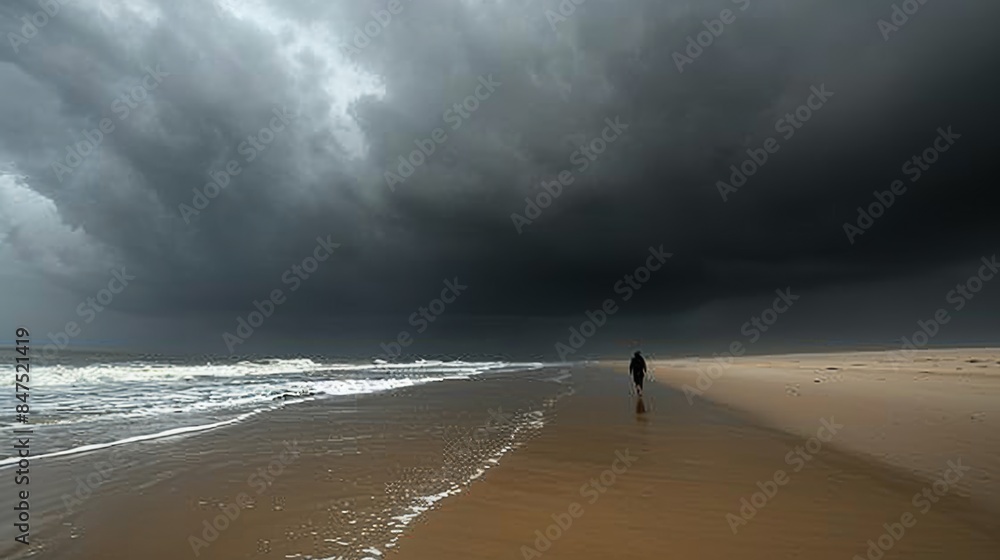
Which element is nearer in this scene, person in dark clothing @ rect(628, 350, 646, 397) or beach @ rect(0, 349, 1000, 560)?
beach @ rect(0, 349, 1000, 560)

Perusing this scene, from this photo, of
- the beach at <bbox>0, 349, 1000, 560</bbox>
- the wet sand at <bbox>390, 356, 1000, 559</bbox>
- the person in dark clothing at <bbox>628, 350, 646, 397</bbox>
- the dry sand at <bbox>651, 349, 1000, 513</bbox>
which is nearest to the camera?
the wet sand at <bbox>390, 356, 1000, 559</bbox>

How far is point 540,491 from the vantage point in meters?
8.95

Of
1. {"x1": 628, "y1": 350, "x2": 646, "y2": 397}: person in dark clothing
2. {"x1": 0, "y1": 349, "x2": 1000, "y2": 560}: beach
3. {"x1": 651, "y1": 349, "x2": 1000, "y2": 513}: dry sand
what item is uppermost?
{"x1": 628, "y1": 350, "x2": 646, "y2": 397}: person in dark clothing

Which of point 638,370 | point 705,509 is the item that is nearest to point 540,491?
point 705,509

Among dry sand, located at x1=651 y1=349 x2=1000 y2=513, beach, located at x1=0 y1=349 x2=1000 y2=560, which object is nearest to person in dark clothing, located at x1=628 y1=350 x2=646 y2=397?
dry sand, located at x1=651 y1=349 x2=1000 y2=513

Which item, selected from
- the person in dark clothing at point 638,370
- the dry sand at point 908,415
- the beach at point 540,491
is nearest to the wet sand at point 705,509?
the beach at point 540,491

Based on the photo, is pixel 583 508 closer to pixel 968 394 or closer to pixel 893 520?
pixel 893 520

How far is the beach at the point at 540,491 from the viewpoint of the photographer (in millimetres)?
6495

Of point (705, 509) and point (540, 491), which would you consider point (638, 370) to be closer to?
point (540, 491)

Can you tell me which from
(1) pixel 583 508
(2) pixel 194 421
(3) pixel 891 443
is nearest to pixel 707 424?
(3) pixel 891 443

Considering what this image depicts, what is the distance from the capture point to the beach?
21.3ft

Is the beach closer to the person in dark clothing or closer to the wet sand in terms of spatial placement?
the wet sand

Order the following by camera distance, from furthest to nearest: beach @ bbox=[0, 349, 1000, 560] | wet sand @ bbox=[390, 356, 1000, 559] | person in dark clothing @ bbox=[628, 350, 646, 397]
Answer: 1. person in dark clothing @ bbox=[628, 350, 646, 397]
2. beach @ bbox=[0, 349, 1000, 560]
3. wet sand @ bbox=[390, 356, 1000, 559]

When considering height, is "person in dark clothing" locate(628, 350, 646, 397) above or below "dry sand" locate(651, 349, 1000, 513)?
above
